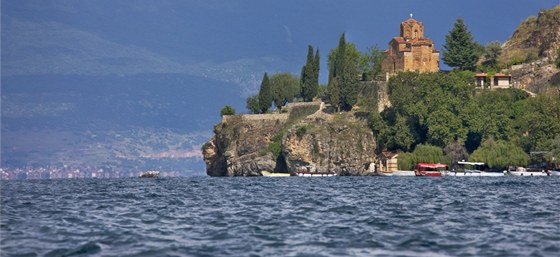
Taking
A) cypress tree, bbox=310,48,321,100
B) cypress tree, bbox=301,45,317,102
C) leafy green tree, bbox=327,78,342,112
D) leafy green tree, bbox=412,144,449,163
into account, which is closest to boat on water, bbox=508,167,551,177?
leafy green tree, bbox=412,144,449,163

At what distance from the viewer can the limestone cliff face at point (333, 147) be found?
140 m

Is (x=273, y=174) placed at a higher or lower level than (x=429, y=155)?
lower

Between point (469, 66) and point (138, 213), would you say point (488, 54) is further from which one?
point (138, 213)

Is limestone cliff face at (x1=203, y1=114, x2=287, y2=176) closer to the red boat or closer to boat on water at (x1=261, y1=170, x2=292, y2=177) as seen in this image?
boat on water at (x1=261, y1=170, x2=292, y2=177)

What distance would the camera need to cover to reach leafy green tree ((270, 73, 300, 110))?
15688 centimetres

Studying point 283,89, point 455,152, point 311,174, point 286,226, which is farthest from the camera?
point 283,89

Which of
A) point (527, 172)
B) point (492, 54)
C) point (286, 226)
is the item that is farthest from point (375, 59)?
point (286, 226)

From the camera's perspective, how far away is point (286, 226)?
47.1 metres

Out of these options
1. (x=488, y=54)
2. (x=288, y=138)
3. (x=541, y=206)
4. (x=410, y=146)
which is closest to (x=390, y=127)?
(x=410, y=146)

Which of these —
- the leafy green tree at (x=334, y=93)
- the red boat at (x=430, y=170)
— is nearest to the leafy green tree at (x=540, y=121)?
the red boat at (x=430, y=170)

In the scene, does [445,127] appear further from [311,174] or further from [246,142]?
[246,142]

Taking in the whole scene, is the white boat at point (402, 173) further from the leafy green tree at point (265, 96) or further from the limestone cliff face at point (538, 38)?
the limestone cliff face at point (538, 38)

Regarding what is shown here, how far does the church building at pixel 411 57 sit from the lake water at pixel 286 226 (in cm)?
8151

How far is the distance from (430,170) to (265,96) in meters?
32.3
